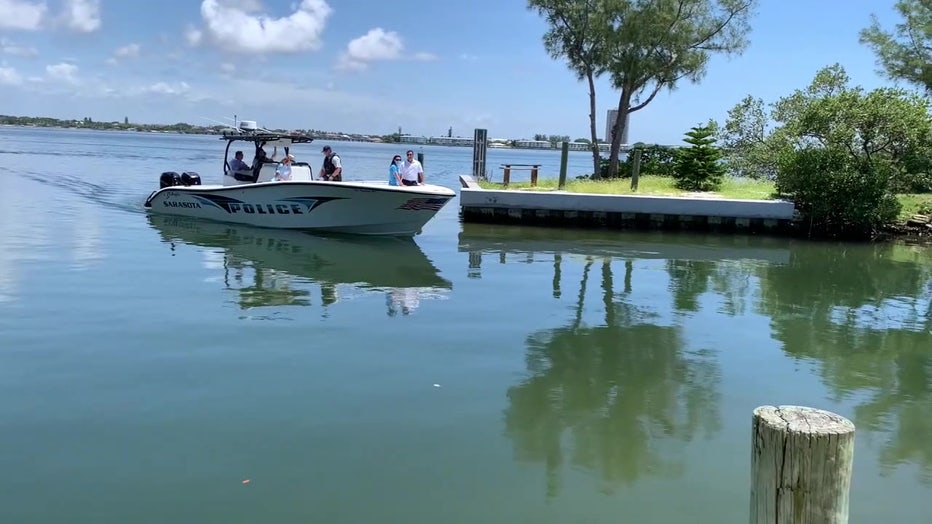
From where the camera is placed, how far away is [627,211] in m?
20.9

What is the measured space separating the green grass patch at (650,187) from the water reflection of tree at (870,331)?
4.60 m

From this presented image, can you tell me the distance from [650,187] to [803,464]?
21.3 meters

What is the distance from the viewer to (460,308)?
1098cm

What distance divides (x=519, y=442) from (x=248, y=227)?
1393 cm

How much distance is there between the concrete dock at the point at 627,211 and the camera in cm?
2066

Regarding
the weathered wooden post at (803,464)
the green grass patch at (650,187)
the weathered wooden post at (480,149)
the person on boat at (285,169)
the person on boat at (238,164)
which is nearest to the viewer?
the weathered wooden post at (803,464)

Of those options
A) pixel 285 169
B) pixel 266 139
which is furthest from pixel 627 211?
pixel 266 139

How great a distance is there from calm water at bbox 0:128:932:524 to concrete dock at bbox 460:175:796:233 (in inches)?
214

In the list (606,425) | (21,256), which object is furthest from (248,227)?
(606,425)

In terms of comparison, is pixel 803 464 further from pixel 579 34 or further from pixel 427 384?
pixel 579 34

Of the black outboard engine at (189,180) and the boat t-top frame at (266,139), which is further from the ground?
the boat t-top frame at (266,139)

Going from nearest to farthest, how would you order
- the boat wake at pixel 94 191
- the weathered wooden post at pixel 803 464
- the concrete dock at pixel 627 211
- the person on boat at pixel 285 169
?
the weathered wooden post at pixel 803 464 → the person on boat at pixel 285 169 → the concrete dock at pixel 627 211 → the boat wake at pixel 94 191

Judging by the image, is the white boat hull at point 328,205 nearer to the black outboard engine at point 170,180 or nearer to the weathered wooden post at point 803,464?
the black outboard engine at point 170,180

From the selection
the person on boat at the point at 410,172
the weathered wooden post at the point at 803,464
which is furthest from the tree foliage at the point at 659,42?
the weathered wooden post at the point at 803,464
